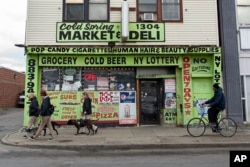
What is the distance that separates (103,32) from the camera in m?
15.7

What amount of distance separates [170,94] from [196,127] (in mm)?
3600

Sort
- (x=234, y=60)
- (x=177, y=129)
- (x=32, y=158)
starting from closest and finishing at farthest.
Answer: (x=32, y=158), (x=177, y=129), (x=234, y=60)

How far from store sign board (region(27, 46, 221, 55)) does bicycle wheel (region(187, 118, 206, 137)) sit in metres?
3.91

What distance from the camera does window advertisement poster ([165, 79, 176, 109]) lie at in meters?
16.0

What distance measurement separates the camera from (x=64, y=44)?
15.6m

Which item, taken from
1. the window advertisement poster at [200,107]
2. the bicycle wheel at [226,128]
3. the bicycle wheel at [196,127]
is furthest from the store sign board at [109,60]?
the bicycle wheel at [226,128]

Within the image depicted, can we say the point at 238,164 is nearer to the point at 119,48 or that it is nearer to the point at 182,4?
the point at 119,48

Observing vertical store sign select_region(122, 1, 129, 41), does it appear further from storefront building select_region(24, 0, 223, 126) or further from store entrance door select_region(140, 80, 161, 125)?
store entrance door select_region(140, 80, 161, 125)

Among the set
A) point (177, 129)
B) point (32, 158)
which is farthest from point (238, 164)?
point (177, 129)

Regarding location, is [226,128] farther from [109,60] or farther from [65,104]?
[65,104]

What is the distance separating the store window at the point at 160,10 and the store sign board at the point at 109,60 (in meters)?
1.87

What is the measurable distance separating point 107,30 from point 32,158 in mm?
7881

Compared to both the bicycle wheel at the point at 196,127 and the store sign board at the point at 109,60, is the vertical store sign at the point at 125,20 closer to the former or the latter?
the store sign board at the point at 109,60

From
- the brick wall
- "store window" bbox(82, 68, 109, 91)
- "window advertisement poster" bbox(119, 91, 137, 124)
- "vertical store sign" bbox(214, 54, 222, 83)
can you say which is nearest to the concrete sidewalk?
"window advertisement poster" bbox(119, 91, 137, 124)
